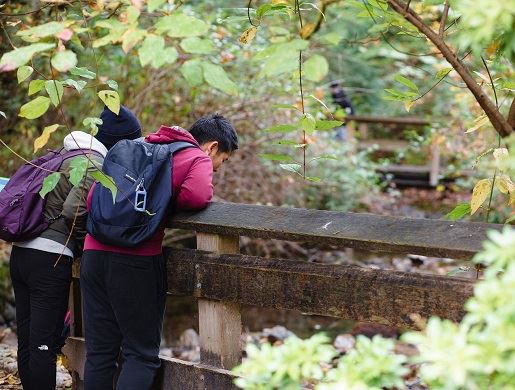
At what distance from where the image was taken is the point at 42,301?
3.86 m

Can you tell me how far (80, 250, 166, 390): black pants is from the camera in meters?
3.49

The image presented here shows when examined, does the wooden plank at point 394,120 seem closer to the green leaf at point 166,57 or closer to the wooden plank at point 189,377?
the wooden plank at point 189,377

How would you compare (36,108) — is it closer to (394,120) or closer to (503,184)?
(503,184)

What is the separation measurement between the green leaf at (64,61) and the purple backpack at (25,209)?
56.5 inches

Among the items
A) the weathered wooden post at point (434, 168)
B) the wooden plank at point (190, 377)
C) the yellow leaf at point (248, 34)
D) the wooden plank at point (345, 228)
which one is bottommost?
the wooden plank at point (190, 377)

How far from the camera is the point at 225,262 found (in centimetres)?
355

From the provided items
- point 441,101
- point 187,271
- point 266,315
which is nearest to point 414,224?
point 187,271

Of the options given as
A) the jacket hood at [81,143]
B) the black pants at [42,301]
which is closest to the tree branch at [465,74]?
the jacket hood at [81,143]

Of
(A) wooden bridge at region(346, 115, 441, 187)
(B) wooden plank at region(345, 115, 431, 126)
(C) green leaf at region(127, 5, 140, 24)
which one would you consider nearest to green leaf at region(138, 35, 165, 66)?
(C) green leaf at region(127, 5, 140, 24)

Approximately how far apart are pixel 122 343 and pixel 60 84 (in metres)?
1.31

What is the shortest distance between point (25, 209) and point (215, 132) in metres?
0.95

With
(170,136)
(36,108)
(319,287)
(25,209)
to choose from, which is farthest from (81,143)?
(319,287)

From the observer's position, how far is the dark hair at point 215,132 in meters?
3.78

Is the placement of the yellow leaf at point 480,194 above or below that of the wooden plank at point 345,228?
above
